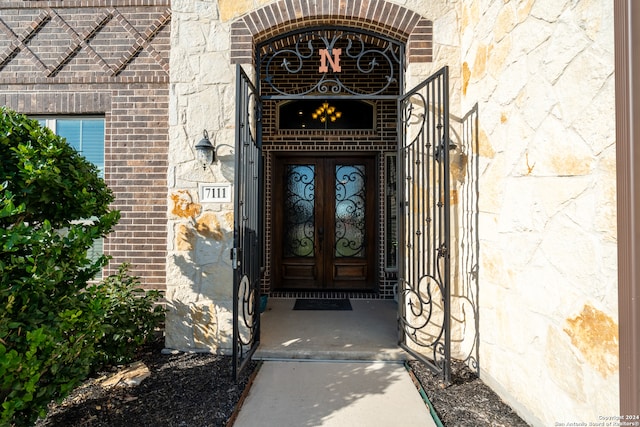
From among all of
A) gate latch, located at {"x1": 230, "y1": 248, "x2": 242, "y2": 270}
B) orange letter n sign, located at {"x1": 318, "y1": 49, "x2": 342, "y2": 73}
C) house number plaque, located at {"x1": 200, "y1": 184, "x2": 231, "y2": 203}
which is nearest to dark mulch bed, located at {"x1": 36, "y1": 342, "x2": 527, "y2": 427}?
gate latch, located at {"x1": 230, "y1": 248, "x2": 242, "y2": 270}

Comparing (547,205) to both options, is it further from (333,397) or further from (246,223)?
(246,223)

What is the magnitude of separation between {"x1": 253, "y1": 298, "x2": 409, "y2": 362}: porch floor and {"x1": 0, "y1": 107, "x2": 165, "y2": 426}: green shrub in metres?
1.54

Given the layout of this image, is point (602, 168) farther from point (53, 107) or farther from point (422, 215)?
point (53, 107)

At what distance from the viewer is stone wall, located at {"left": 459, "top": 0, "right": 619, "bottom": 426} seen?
5.45ft

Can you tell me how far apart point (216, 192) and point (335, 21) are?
2.13m

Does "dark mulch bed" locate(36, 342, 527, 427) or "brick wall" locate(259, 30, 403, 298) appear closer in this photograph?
"dark mulch bed" locate(36, 342, 527, 427)

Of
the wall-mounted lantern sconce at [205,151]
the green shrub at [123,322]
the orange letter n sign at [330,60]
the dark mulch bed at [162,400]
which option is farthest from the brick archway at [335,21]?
the dark mulch bed at [162,400]

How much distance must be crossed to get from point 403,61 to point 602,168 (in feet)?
7.32

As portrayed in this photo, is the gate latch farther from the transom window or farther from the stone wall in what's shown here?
the transom window

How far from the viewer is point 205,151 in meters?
3.14

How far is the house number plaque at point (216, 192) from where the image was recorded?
319 centimetres

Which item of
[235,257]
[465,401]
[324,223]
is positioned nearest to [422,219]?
[465,401]

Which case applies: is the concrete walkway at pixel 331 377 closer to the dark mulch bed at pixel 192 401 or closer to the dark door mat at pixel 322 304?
the dark mulch bed at pixel 192 401

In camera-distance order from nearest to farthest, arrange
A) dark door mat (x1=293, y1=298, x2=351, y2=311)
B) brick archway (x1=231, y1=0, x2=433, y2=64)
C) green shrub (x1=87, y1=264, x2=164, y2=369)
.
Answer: green shrub (x1=87, y1=264, x2=164, y2=369) → brick archway (x1=231, y1=0, x2=433, y2=64) → dark door mat (x1=293, y1=298, x2=351, y2=311)
